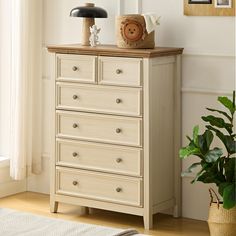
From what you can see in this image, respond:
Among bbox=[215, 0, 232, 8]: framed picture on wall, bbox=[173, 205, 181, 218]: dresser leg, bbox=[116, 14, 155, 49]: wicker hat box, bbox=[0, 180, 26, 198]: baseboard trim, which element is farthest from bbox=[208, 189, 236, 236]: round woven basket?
bbox=[0, 180, 26, 198]: baseboard trim

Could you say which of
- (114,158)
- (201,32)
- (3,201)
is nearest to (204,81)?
(201,32)

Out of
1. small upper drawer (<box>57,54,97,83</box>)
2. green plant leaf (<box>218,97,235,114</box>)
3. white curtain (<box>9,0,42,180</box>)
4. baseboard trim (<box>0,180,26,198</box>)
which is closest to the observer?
green plant leaf (<box>218,97,235,114</box>)

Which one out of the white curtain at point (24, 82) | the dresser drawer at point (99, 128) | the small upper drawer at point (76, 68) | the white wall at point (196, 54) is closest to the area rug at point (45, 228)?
the dresser drawer at point (99, 128)

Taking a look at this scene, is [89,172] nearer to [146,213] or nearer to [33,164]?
[146,213]

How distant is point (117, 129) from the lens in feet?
15.4

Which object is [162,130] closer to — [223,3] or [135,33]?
[135,33]

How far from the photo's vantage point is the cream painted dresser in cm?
461

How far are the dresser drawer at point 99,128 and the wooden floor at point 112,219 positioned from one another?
21.5 inches

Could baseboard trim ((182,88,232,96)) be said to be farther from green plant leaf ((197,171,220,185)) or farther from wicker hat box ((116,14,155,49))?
green plant leaf ((197,171,220,185))

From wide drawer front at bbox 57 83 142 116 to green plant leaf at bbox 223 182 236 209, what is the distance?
760 mm

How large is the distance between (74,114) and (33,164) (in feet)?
2.86

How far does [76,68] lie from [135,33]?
1.50 feet

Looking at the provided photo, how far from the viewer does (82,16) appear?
16.0ft

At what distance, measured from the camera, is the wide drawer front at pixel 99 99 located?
4.61 meters
